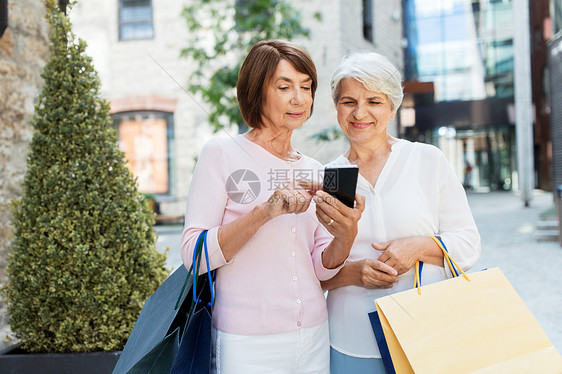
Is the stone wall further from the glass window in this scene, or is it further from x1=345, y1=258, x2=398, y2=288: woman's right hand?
the glass window

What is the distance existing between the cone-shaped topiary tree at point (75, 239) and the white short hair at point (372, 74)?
1623mm

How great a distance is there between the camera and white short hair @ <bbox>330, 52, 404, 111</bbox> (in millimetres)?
1542

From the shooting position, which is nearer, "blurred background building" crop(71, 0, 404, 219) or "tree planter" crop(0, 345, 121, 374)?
"tree planter" crop(0, 345, 121, 374)

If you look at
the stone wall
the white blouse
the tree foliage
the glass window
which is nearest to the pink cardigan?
the white blouse

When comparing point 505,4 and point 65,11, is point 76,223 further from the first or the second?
point 505,4

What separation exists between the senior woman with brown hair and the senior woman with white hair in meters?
0.08

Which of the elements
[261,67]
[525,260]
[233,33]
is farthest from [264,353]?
[233,33]

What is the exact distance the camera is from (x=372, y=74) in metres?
1.54

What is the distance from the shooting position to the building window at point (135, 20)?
37.5ft

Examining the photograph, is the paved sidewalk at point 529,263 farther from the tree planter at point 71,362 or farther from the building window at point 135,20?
the building window at point 135,20

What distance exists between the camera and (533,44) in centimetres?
2152

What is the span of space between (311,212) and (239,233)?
0.32 metres

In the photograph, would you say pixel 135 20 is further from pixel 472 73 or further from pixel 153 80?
pixel 472 73

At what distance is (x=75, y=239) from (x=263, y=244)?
1571mm
